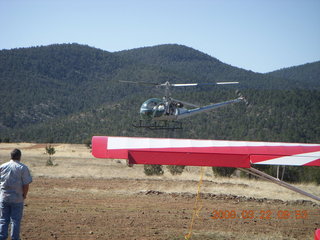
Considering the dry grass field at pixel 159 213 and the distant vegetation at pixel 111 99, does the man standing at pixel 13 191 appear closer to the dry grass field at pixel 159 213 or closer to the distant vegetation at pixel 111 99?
the dry grass field at pixel 159 213

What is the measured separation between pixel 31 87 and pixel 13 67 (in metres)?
17.9

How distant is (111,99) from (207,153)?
115 meters

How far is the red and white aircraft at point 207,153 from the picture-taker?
6.03 meters

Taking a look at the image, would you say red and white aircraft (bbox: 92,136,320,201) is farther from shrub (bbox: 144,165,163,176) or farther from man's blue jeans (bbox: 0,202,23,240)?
shrub (bbox: 144,165,163,176)

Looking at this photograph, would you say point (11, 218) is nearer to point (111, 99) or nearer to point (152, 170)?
point (152, 170)

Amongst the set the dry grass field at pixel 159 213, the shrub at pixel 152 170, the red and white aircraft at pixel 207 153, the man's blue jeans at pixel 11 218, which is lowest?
the shrub at pixel 152 170

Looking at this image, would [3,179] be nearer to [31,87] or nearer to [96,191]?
[96,191]

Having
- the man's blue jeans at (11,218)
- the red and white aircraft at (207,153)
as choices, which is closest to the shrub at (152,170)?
the man's blue jeans at (11,218)

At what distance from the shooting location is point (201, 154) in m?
6.09

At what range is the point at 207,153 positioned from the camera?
6.14m

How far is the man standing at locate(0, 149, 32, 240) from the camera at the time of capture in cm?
757

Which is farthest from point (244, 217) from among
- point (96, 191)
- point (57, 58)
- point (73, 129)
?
point (57, 58)
